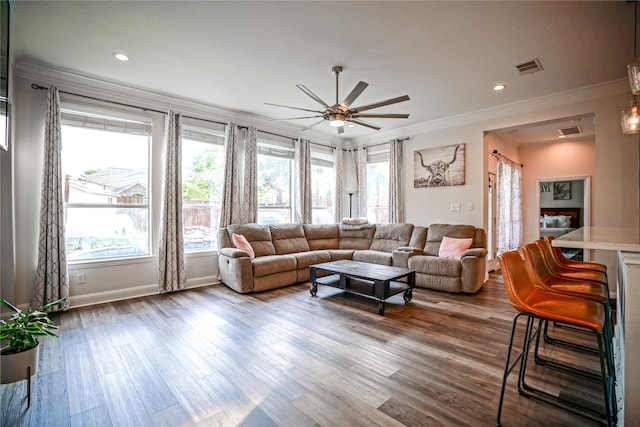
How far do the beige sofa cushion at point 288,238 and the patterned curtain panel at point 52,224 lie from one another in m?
2.90

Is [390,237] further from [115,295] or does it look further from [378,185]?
[115,295]

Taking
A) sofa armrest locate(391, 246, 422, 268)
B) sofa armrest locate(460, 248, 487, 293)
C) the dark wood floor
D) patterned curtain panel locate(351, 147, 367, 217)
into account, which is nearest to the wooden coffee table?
the dark wood floor

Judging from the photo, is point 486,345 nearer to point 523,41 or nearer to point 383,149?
point 523,41

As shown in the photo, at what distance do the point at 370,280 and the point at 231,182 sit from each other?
2.90 metres

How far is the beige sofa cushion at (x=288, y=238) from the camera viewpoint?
5.36 metres

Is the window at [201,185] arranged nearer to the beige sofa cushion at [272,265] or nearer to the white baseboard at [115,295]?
the white baseboard at [115,295]

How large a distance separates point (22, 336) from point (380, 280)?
3034 millimetres

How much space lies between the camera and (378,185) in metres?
6.73

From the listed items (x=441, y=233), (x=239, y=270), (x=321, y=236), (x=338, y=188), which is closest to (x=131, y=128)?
(x=239, y=270)

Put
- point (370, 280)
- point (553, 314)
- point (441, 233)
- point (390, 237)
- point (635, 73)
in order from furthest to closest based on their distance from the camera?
point (390, 237) → point (441, 233) → point (370, 280) → point (635, 73) → point (553, 314)

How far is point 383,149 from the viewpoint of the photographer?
6527 mm

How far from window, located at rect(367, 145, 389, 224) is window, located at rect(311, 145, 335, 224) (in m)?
0.88

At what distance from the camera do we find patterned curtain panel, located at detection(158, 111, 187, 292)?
432cm

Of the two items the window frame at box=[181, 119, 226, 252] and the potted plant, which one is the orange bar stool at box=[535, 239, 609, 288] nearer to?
the potted plant
